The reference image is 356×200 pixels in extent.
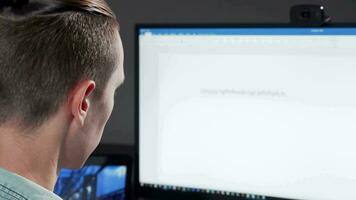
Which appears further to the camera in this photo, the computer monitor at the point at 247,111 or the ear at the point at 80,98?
the computer monitor at the point at 247,111

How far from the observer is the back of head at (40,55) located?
66 cm

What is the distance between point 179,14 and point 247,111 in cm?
30

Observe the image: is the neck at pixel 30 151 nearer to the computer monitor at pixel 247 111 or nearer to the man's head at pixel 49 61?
the man's head at pixel 49 61

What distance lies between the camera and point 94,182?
3.86ft

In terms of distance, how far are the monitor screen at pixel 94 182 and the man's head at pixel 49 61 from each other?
1.54 ft

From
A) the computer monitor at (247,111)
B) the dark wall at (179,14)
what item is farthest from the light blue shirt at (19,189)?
the dark wall at (179,14)

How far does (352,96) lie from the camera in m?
0.98

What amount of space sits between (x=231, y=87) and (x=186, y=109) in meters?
0.09

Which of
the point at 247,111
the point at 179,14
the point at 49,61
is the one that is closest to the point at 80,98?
the point at 49,61

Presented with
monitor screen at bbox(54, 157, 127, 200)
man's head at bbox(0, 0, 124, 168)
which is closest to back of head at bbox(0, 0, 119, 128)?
man's head at bbox(0, 0, 124, 168)

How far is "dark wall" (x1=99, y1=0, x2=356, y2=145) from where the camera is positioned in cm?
118

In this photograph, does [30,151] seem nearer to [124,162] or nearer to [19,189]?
[19,189]

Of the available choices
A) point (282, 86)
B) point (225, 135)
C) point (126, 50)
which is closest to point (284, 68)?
point (282, 86)

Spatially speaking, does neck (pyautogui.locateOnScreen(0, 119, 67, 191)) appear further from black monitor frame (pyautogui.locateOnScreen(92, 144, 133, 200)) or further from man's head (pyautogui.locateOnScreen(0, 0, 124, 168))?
black monitor frame (pyautogui.locateOnScreen(92, 144, 133, 200))
